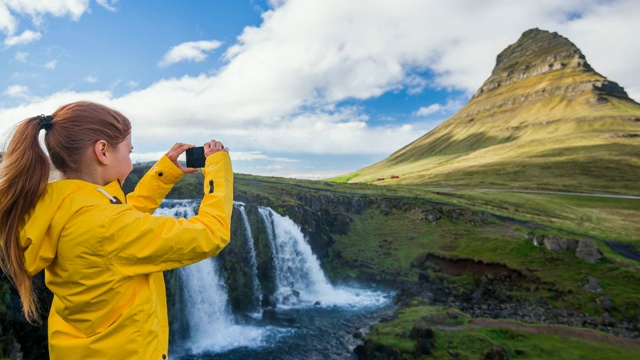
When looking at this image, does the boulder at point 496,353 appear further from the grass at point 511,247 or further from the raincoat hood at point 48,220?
the raincoat hood at point 48,220

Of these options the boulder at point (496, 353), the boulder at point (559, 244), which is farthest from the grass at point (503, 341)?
the boulder at point (559, 244)

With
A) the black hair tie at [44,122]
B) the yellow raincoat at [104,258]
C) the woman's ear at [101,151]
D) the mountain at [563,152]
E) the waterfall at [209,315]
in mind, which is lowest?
the waterfall at [209,315]

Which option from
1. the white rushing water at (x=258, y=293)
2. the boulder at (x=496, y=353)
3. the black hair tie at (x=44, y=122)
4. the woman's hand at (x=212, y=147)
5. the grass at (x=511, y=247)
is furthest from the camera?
the grass at (x=511, y=247)

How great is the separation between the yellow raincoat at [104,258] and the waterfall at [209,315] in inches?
947

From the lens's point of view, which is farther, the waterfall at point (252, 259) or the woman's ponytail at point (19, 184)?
the waterfall at point (252, 259)

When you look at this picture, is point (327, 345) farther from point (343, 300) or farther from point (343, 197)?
point (343, 197)

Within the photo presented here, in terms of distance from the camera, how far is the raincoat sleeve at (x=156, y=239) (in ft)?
9.51

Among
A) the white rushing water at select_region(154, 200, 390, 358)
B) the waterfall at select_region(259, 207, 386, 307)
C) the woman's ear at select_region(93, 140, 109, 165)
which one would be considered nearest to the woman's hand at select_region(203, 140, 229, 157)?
the woman's ear at select_region(93, 140, 109, 165)

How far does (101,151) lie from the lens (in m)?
3.36

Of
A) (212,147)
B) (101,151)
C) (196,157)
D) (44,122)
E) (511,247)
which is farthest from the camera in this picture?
(511,247)

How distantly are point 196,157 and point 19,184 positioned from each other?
5.73 ft

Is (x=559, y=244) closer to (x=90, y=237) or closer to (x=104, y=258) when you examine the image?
(x=104, y=258)

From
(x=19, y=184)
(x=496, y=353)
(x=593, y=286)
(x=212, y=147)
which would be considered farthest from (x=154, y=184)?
(x=593, y=286)

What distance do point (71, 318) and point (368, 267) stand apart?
4084 centimetres
